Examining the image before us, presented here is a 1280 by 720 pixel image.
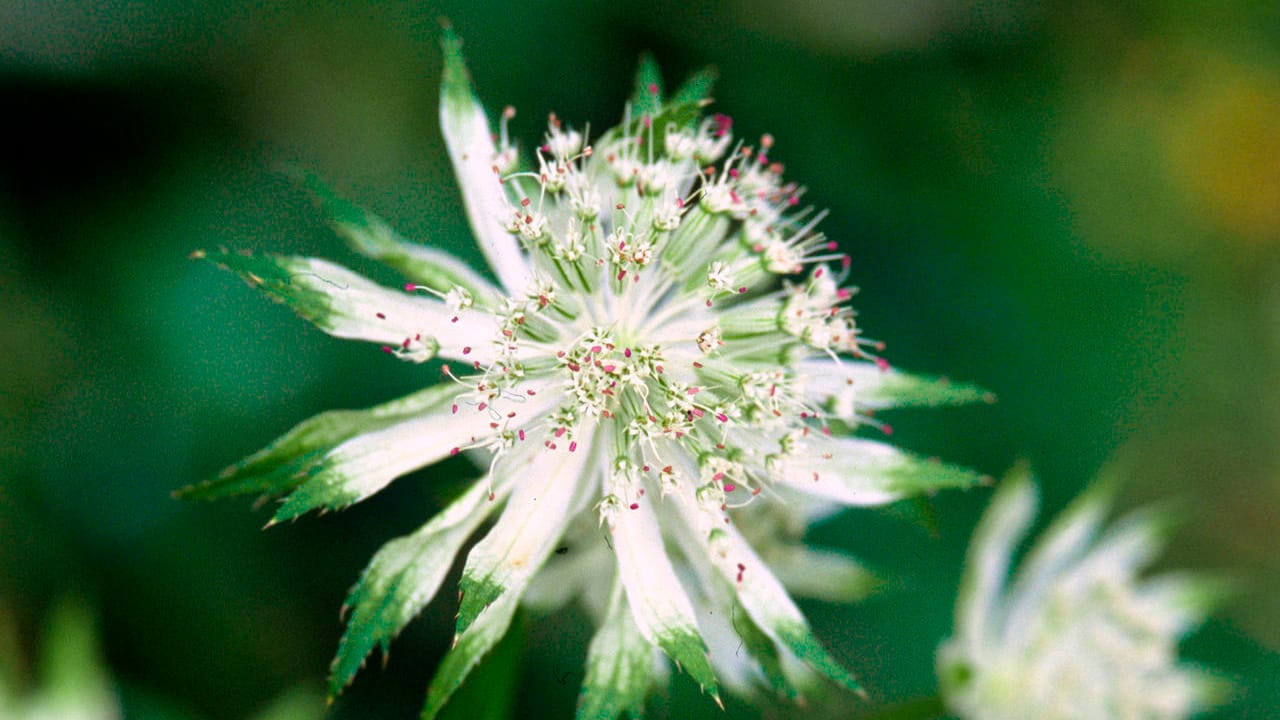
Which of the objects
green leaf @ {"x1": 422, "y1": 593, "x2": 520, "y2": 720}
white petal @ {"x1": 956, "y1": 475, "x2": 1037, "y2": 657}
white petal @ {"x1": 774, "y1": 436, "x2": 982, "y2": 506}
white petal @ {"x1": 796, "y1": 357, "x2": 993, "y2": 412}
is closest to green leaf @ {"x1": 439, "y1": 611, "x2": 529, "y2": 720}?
green leaf @ {"x1": 422, "y1": 593, "x2": 520, "y2": 720}

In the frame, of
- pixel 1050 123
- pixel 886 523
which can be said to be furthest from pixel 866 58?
pixel 886 523

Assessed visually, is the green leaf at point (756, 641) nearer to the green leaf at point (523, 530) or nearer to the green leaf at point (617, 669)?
the green leaf at point (617, 669)

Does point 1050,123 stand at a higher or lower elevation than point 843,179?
higher

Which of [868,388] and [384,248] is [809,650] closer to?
[868,388]

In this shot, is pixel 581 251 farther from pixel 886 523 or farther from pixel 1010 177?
pixel 1010 177

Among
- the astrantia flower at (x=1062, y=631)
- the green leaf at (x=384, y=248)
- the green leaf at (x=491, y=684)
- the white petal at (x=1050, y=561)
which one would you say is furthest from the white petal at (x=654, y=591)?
the white petal at (x=1050, y=561)

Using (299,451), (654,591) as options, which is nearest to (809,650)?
(654,591)

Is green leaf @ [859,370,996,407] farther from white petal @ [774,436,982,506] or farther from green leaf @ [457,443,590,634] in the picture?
green leaf @ [457,443,590,634]
